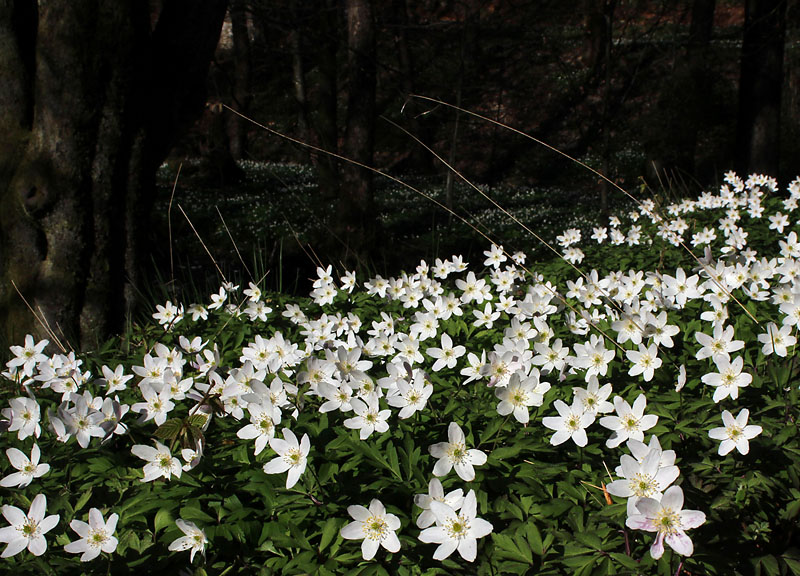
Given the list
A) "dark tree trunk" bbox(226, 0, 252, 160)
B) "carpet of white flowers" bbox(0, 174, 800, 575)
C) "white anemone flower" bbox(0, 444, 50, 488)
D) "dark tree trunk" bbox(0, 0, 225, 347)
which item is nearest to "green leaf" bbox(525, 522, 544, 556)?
"carpet of white flowers" bbox(0, 174, 800, 575)

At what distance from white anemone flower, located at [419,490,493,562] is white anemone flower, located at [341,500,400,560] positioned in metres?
0.07

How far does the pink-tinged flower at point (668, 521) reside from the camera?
3.87 ft

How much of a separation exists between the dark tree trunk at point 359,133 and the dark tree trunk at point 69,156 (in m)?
3.64

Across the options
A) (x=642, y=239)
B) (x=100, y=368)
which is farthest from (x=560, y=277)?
(x=100, y=368)

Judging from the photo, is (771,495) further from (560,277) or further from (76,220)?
(76,220)

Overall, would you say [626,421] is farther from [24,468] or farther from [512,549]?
[24,468]

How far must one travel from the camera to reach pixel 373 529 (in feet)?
4.35

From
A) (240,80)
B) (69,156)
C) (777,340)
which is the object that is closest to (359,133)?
(69,156)

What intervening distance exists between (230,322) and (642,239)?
3.11 m

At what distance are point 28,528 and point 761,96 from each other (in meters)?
12.1

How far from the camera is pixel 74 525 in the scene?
1.34 metres

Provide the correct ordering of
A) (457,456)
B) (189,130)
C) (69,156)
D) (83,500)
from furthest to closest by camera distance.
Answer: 1. (189,130)
2. (69,156)
3. (83,500)
4. (457,456)

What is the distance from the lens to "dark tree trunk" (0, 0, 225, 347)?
369 cm

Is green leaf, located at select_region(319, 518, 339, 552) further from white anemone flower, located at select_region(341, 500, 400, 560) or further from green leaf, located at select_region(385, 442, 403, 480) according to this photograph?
green leaf, located at select_region(385, 442, 403, 480)
